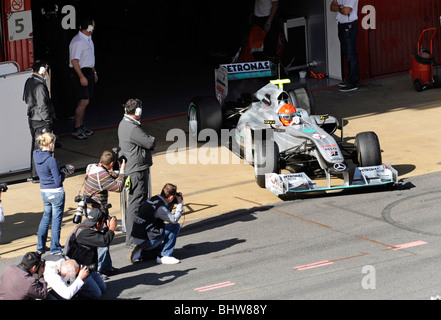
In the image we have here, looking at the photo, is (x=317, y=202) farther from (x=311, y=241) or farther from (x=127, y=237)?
(x=127, y=237)

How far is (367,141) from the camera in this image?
14.1 metres

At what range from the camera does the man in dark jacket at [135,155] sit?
11727 millimetres

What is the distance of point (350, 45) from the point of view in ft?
65.5

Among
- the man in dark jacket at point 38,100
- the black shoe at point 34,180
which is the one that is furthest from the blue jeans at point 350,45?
the black shoe at point 34,180

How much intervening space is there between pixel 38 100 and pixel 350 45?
808 centimetres

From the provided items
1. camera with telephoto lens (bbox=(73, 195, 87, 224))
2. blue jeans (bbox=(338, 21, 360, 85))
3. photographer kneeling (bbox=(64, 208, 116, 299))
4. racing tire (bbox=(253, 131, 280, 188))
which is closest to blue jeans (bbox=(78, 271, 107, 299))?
photographer kneeling (bbox=(64, 208, 116, 299))

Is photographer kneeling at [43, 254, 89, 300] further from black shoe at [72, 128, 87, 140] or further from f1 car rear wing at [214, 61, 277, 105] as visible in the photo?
f1 car rear wing at [214, 61, 277, 105]

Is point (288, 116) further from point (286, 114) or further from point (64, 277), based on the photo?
point (64, 277)

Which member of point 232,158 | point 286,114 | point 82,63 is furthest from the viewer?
point 82,63

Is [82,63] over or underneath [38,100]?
over

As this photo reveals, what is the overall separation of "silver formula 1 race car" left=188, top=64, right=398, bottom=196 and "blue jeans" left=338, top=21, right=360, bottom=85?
11.5ft

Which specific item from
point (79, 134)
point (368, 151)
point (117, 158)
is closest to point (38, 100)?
point (79, 134)

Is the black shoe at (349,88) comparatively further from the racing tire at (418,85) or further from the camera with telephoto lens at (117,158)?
the camera with telephoto lens at (117,158)

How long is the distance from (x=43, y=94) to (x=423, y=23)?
1075 centimetres
